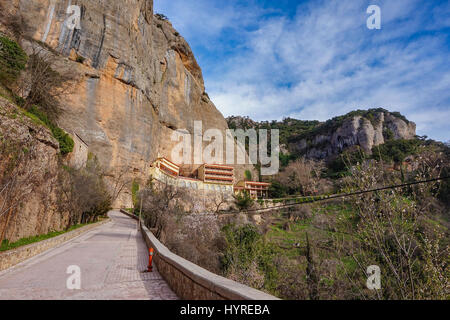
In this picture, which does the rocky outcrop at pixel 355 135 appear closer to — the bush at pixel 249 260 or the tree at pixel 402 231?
the bush at pixel 249 260

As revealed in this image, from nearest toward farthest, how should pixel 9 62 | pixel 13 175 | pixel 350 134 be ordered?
1. pixel 13 175
2. pixel 9 62
3. pixel 350 134

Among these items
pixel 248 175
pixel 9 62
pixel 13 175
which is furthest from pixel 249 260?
pixel 248 175

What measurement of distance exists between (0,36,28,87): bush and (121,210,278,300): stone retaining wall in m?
19.8

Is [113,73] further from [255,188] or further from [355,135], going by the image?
[355,135]

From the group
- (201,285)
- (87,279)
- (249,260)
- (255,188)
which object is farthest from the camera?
(255,188)

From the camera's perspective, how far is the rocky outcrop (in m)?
68.2

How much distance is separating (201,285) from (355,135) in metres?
77.2

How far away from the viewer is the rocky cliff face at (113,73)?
101ft

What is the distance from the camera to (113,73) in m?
35.2

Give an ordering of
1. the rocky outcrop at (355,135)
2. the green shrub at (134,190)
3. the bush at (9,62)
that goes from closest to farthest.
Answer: the bush at (9,62), the green shrub at (134,190), the rocky outcrop at (355,135)

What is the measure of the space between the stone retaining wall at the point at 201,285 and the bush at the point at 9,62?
19.8m

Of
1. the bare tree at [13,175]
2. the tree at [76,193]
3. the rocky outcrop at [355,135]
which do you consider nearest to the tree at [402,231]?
the bare tree at [13,175]

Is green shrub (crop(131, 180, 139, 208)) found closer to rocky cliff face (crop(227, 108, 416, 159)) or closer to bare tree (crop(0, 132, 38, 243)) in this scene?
bare tree (crop(0, 132, 38, 243))

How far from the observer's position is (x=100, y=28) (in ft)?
113
